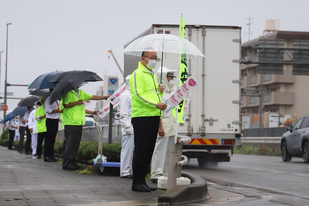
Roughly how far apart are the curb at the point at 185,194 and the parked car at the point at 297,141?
11995mm

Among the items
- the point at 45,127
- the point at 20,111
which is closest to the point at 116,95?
the point at 45,127

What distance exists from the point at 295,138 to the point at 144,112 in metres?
13.5

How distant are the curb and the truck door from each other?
42.0 feet

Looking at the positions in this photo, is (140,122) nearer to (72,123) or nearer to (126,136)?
(126,136)

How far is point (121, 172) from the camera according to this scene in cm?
897

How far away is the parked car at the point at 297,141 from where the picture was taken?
1819 centimetres

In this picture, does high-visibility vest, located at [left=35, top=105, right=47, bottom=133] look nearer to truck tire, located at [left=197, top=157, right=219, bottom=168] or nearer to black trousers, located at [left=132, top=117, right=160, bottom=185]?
truck tire, located at [left=197, top=157, right=219, bottom=168]

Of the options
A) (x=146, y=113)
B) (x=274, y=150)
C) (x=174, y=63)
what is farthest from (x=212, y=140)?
(x=274, y=150)

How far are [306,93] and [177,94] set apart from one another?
204ft

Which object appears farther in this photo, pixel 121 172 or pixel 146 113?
pixel 121 172

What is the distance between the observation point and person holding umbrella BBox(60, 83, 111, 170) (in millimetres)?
10156

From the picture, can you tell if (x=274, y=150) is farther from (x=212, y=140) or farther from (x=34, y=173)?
(x=34, y=173)

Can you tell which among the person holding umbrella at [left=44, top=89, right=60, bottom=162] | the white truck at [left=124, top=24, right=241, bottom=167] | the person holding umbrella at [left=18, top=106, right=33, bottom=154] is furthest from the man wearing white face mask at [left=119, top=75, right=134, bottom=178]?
the person holding umbrella at [left=18, top=106, right=33, bottom=154]

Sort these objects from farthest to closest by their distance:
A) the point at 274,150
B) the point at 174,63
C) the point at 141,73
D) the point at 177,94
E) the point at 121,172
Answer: the point at 274,150 → the point at 174,63 → the point at 121,172 → the point at 141,73 → the point at 177,94
